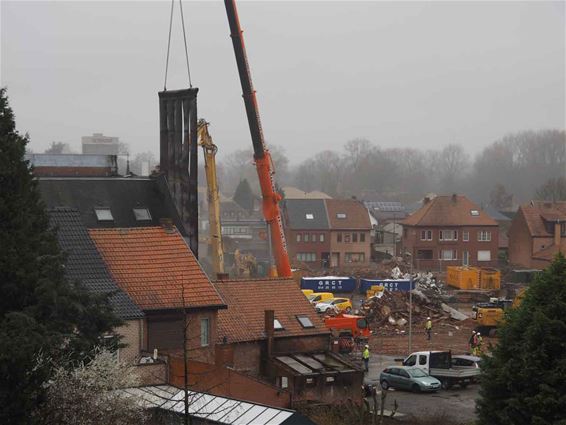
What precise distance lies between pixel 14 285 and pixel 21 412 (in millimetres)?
3033

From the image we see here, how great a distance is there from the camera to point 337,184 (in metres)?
189

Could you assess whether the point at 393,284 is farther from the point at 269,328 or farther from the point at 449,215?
the point at 269,328

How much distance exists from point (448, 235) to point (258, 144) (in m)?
38.5

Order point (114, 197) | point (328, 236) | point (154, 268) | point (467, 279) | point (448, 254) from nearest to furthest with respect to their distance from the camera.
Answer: point (154, 268), point (114, 197), point (467, 279), point (448, 254), point (328, 236)

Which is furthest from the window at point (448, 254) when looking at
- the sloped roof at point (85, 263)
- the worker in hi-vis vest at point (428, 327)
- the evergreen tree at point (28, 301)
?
the evergreen tree at point (28, 301)

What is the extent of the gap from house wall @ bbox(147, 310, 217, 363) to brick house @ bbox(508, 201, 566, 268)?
52.4m

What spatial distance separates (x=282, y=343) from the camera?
3297 centimetres

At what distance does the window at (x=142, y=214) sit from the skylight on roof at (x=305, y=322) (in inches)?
283

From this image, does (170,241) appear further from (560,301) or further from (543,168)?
(543,168)

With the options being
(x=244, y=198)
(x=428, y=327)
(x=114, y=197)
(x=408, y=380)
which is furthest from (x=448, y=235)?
(x=244, y=198)

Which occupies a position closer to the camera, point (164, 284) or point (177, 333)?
point (177, 333)

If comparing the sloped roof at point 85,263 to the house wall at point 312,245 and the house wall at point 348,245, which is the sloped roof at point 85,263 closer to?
the house wall at point 312,245

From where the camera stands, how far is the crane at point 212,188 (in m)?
50.3

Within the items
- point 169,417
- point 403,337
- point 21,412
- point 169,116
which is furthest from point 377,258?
point 21,412
